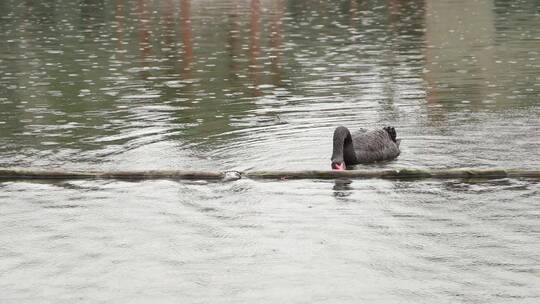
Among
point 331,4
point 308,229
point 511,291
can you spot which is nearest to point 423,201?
point 308,229

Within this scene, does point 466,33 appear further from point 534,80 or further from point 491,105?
point 491,105

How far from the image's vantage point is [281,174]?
1592 cm

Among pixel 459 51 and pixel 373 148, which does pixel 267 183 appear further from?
pixel 459 51

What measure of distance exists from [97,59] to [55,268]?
26.3 m

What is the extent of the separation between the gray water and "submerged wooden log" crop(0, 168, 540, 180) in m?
0.14

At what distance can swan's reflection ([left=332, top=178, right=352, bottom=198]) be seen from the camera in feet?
49.5

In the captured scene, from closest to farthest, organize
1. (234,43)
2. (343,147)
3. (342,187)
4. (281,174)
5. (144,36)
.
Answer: (342,187) → (281,174) → (343,147) → (234,43) → (144,36)

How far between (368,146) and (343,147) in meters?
0.75

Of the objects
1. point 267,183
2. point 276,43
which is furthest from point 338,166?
point 276,43

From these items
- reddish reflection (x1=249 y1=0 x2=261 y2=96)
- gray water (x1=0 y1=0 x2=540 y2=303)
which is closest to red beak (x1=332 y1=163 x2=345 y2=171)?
gray water (x1=0 y1=0 x2=540 y2=303)

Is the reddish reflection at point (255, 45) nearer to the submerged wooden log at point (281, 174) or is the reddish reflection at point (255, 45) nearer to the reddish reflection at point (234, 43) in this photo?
the reddish reflection at point (234, 43)

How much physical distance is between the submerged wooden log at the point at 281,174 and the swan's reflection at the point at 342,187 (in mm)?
71

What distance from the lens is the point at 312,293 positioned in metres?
10.7

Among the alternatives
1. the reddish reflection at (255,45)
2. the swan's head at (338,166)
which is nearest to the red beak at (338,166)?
the swan's head at (338,166)
